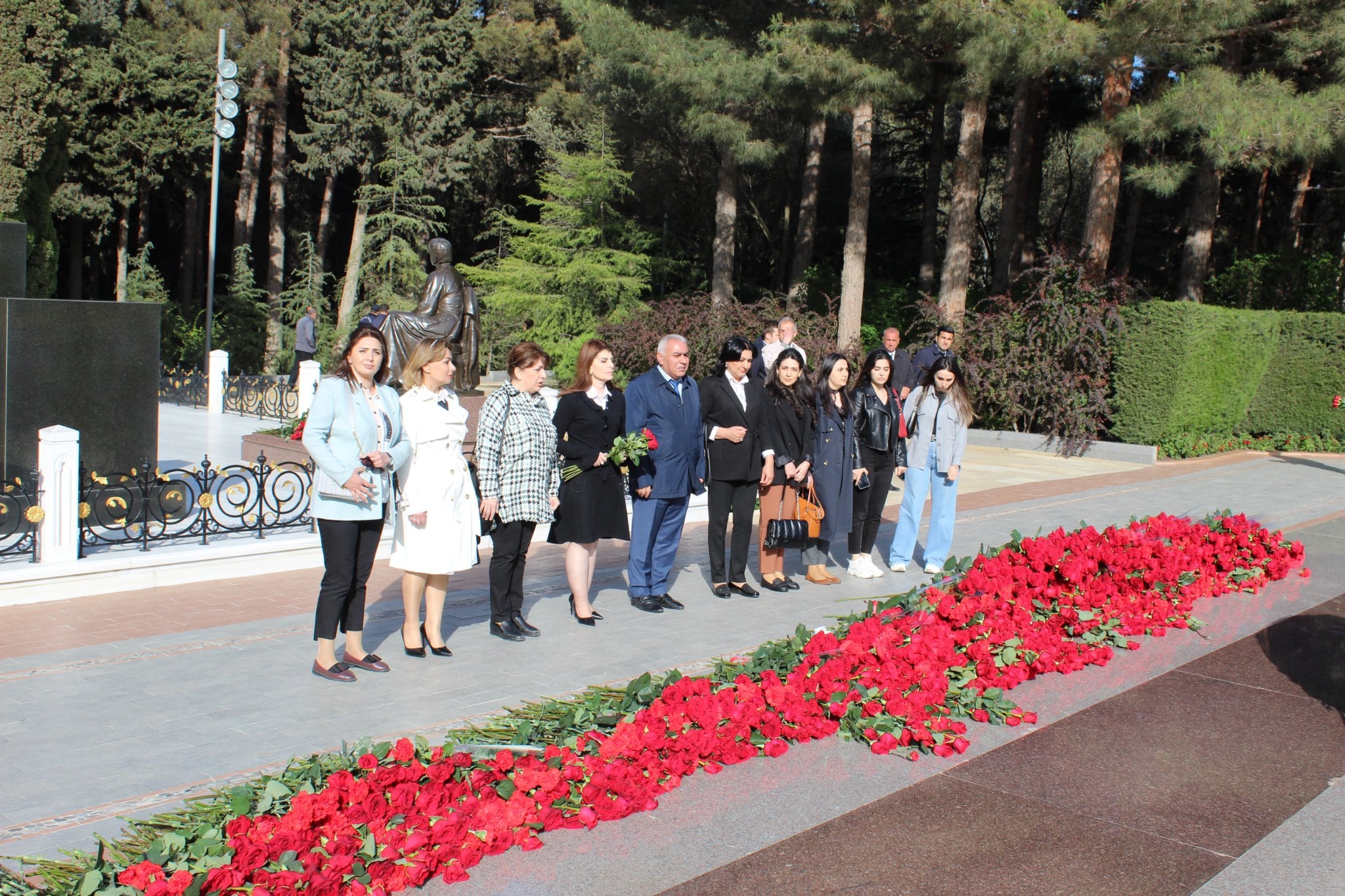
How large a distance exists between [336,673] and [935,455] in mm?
4735

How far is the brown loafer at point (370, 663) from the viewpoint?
5.64m

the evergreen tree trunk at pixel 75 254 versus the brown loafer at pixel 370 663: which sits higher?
the evergreen tree trunk at pixel 75 254

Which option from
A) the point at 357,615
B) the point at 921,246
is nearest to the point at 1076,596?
the point at 357,615

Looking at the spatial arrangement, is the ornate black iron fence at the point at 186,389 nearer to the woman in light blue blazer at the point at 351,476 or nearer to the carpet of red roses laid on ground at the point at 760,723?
the woman in light blue blazer at the point at 351,476

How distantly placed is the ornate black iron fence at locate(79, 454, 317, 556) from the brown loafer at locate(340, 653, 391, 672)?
2.22 m

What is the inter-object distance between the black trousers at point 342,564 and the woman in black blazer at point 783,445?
3010 millimetres

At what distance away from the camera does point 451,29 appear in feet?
111

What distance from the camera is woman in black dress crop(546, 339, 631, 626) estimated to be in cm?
664

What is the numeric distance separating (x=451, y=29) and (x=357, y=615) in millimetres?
31954

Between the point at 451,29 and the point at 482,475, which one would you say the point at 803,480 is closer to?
the point at 482,475

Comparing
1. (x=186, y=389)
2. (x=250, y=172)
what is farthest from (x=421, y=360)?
(x=250, y=172)

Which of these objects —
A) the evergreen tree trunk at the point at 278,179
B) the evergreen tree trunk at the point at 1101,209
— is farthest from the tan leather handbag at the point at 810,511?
the evergreen tree trunk at the point at 278,179

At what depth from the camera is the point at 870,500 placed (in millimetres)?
8266

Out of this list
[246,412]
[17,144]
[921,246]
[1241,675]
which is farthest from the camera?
[921,246]
